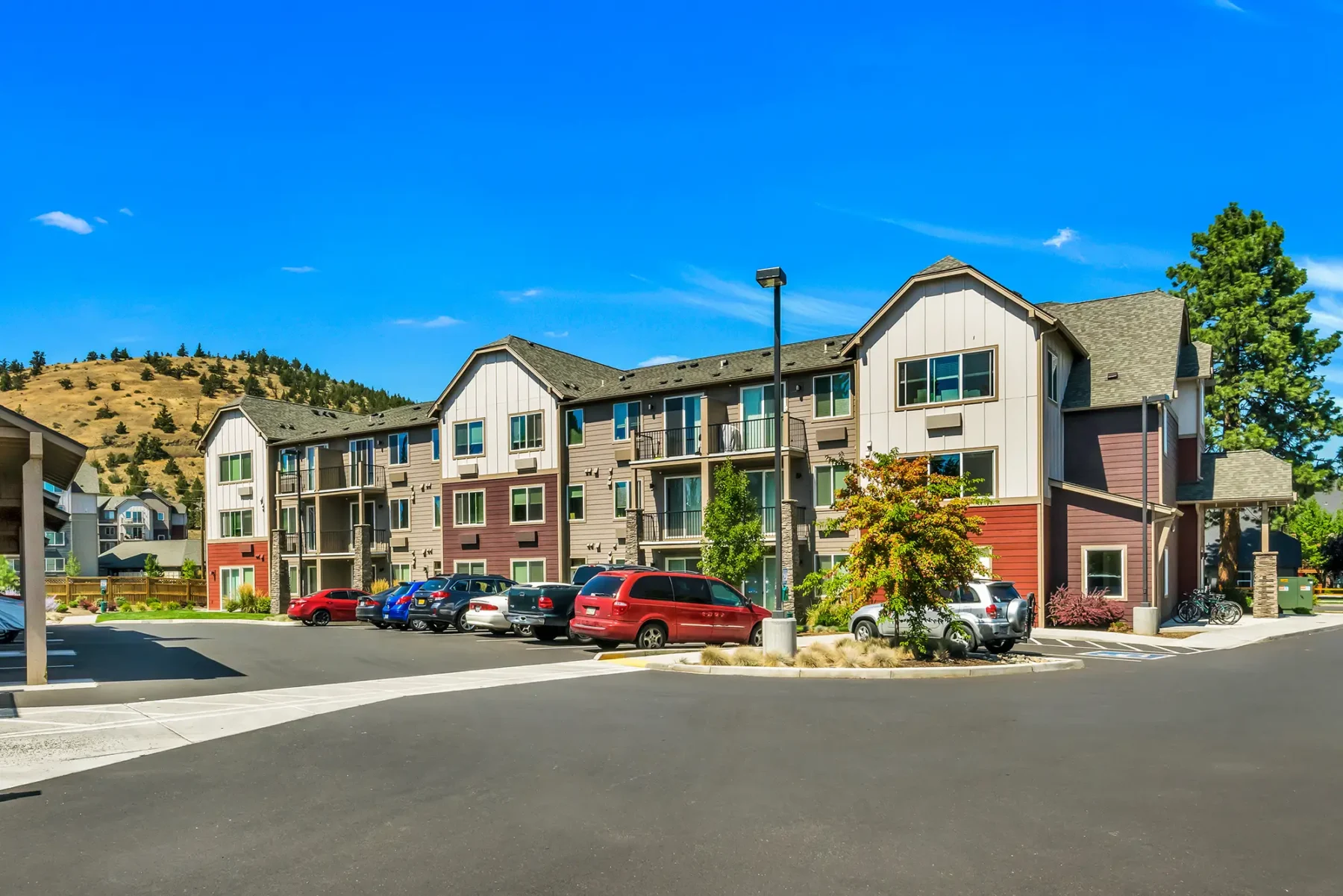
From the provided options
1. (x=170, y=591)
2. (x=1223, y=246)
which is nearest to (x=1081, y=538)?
(x=1223, y=246)

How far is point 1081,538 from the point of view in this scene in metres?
30.2

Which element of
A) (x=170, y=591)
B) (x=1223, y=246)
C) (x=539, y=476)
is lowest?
(x=170, y=591)

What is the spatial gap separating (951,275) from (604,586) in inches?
609

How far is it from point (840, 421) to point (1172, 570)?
12.2 meters

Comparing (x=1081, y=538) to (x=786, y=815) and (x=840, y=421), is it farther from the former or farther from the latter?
(x=786, y=815)

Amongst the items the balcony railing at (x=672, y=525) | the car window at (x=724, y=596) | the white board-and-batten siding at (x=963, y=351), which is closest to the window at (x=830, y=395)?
the white board-and-batten siding at (x=963, y=351)

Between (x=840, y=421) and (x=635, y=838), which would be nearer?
(x=635, y=838)

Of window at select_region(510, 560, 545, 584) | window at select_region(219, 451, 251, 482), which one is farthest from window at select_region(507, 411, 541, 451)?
window at select_region(219, 451, 251, 482)

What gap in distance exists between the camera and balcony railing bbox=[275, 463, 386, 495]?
48.9 meters

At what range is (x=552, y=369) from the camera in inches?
1699

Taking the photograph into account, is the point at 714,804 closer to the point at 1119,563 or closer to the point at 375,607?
the point at 1119,563

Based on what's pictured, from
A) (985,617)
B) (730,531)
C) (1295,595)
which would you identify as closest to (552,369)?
(730,531)

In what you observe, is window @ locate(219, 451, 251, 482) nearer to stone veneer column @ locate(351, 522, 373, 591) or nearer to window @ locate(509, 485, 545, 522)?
stone veneer column @ locate(351, 522, 373, 591)

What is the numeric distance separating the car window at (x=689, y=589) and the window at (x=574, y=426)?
18773 mm
